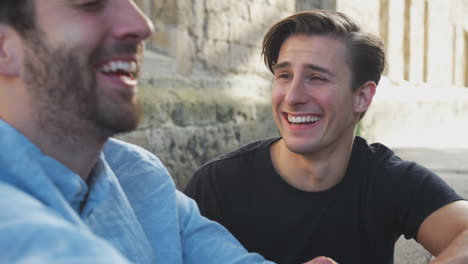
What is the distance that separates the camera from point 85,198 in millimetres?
1054

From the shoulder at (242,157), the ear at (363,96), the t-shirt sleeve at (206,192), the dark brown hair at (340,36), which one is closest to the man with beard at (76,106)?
the t-shirt sleeve at (206,192)

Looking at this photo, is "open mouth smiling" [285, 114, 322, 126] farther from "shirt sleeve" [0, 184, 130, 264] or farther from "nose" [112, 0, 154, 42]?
"shirt sleeve" [0, 184, 130, 264]

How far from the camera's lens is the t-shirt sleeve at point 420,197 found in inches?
74.7

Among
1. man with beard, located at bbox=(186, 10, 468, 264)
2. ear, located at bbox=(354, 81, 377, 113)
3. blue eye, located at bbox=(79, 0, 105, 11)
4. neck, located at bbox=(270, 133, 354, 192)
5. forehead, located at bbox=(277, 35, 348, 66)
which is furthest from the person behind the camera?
ear, located at bbox=(354, 81, 377, 113)

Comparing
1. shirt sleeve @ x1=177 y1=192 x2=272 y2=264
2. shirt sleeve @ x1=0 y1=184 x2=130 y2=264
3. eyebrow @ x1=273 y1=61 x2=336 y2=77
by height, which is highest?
shirt sleeve @ x1=0 y1=184 x2=130 y2=264

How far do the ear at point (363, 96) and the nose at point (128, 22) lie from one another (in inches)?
55.1

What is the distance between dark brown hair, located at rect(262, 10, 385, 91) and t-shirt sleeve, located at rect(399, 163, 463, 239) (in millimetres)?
517

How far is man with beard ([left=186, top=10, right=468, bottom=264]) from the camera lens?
196 centimetres

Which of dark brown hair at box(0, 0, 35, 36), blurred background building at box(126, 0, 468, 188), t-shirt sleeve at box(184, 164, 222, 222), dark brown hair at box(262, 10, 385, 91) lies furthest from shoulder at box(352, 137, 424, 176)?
dark brown hair at box(0, 0, 35, 36)

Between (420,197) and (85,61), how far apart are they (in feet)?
4.28

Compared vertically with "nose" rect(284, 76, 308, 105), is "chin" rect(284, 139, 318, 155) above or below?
below

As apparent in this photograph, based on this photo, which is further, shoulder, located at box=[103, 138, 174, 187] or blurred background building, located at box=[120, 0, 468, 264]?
blurred background building, located at box=[120, 0, 468, 264]

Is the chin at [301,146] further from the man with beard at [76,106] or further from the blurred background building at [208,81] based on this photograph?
the man with beard at [76,106]

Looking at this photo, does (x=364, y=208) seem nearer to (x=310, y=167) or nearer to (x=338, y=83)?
(x=310, y=167)
